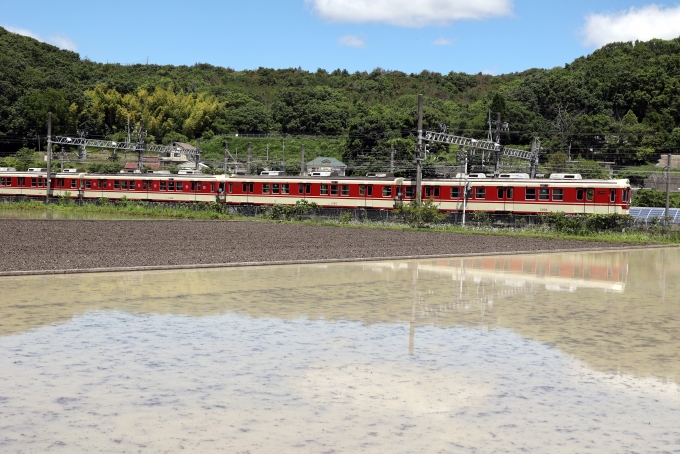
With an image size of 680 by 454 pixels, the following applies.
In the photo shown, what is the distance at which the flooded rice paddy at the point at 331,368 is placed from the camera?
791 cm

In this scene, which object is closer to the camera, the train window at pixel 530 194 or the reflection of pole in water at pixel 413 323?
the reflection of pole in water at pixel 413 323

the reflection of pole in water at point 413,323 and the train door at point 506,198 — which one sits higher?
the train door at point 506,198

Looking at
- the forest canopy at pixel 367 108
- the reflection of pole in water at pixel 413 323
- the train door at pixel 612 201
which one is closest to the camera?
the reflection of pole in water at pixel 413 323

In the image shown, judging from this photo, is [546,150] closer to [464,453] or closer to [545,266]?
[545,266]

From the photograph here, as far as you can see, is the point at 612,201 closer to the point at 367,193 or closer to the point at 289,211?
the point at 367,193

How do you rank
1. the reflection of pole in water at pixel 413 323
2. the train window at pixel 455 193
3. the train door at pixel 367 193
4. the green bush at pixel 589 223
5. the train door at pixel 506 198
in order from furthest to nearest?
the train door at pixel 367 193 → the train window at pixel 455 193 → the train door at pixel 506 198 → the green bush at pixel 589 223 → the reflection of pole in water at pixel 413 323

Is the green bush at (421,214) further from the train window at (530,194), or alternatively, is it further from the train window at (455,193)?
the train window at (530,194)

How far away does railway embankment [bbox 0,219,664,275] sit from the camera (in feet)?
74.9

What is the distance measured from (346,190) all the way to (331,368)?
134 feet

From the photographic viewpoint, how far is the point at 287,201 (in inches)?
2101

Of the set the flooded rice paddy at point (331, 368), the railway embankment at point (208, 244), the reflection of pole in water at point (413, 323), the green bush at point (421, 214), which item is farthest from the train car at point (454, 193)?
the flooded rice paddy at point (331, 368)

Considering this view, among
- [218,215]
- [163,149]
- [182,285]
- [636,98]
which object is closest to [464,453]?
[182,285]

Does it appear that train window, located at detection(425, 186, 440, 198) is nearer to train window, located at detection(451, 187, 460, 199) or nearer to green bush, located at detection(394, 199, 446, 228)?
train window, located at detection(451, 187, 460, 199)

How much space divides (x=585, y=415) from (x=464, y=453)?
2.04 metres
